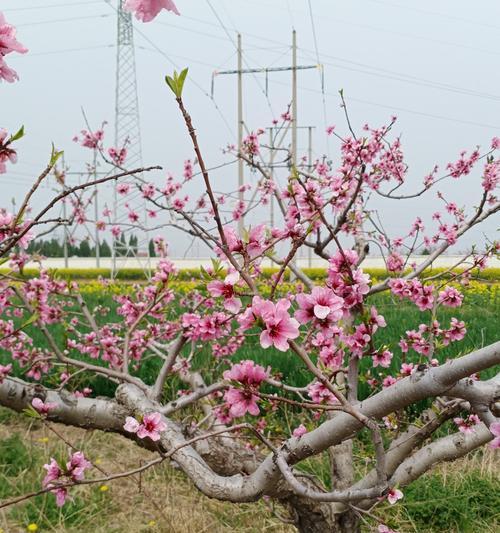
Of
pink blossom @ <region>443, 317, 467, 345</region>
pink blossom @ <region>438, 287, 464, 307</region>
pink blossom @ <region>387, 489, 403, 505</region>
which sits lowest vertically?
pink blossom @ <region>387, 489, 403, 505</region>

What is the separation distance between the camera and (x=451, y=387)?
4.58ft

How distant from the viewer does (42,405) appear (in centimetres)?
281

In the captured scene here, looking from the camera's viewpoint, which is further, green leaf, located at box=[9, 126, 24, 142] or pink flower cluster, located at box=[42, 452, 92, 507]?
pink flower cluster, located at box=[42, 452, 92, 507]

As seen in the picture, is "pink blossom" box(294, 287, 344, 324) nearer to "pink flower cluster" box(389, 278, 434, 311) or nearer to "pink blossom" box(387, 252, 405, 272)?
"pink flower cluster" box(389, 278, 434, 311)

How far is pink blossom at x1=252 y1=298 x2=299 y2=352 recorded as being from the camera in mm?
1152

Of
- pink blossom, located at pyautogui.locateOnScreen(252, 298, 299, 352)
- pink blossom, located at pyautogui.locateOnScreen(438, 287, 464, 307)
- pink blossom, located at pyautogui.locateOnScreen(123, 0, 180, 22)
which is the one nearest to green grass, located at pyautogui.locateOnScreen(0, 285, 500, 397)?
pink blossom, located at pyautogui.locateOnScreen(438, 287, 464, 307)

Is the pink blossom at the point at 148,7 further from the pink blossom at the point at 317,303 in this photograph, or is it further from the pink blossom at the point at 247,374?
the pink blossom at the point at 247,374

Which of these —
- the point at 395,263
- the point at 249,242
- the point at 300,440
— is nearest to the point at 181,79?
the point at 249,242

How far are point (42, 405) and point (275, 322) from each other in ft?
6.61

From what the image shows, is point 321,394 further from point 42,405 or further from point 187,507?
point 187,507

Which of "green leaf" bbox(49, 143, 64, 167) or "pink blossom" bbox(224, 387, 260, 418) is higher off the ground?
"green leaf" bbox(49, 143, 64, 167)

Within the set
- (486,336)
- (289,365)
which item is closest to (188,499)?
(289,365)

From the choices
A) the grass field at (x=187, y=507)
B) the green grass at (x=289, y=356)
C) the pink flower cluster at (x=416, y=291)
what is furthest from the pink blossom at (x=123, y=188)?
the pink flower cluster at (x=416, y=291)

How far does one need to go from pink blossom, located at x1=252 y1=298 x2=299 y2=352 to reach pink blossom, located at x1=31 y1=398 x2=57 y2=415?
192 cm
